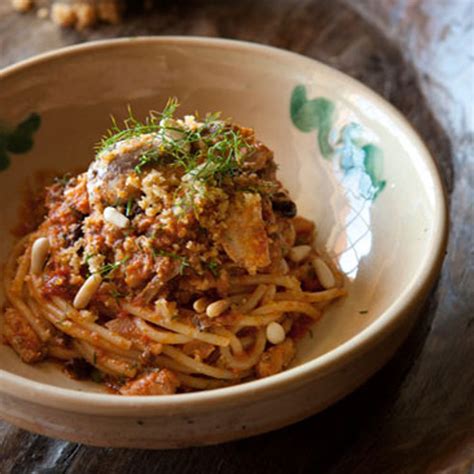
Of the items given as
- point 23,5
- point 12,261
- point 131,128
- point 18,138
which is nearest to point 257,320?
point 12,261

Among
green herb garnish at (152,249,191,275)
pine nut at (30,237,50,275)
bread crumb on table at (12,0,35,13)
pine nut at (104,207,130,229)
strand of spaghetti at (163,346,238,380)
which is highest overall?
pine nut at (104,207,130,229)

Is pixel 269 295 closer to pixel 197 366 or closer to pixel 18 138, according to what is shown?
pixel 197 366

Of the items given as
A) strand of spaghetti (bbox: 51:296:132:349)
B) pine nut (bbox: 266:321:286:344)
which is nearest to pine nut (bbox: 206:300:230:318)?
pine nut (bbox: 266:321:286:344)

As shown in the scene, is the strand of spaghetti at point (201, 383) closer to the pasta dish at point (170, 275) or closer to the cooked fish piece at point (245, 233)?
the pasta dish at point (170, 275)

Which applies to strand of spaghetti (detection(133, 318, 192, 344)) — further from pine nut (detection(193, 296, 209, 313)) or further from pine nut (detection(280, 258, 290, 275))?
pine nut (detection(280, 258, 290, 275))

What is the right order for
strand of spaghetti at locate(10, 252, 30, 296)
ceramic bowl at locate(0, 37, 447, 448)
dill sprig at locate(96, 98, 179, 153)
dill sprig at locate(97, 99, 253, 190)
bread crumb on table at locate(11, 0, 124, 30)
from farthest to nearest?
bread crumb on table at locate(11, 0, 124, 30) → strand of spaghetti at locate(10, 252, 30, 296) → dill sprig at locate(96, 98, 179, 153) → dill sprig at locate(97, 99, 253, 190) → ceramic bowl at locate(0, 37, 447, 448)
